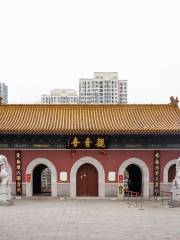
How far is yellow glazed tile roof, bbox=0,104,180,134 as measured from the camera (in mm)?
23172

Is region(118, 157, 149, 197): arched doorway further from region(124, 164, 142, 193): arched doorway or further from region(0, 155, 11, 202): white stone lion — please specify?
region(0, 155, 11, 202): white stone lion

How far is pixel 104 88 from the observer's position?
93750mm

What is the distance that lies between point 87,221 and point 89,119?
37.2 ft

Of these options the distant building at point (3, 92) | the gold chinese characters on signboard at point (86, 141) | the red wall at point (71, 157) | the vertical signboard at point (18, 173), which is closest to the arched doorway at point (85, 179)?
the red wall at point (71, 157)

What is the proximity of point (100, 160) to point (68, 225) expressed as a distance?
410 inches

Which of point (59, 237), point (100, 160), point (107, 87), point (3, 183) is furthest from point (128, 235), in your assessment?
point (107, 87)

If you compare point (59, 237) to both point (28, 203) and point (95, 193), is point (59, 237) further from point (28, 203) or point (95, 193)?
point (95, 193)

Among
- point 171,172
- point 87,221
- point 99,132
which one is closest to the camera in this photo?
point 87,221

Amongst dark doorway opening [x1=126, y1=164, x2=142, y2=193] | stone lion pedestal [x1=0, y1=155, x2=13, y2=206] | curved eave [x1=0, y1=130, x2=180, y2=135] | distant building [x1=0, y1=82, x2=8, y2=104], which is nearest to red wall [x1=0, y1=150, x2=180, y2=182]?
curved eave [x1=0, y1=130, x2=180, y2=135]

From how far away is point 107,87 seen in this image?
93.4 metres

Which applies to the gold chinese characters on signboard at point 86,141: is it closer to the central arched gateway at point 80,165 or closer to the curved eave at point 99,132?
the curved eave at point 99,132

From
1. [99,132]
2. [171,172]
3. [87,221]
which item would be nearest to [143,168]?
[171,172]

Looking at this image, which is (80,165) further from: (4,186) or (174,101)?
(174,101)

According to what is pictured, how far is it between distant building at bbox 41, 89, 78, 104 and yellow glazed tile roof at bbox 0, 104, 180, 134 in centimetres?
6853
